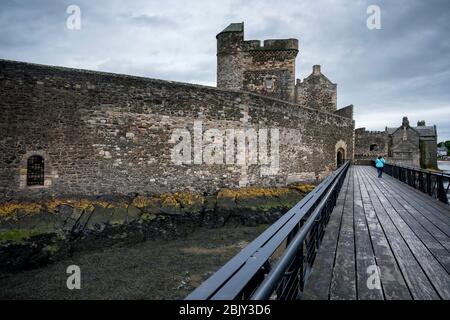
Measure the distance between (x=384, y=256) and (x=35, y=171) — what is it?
11.0 m

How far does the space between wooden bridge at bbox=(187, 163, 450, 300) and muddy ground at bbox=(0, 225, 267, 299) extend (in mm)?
4572

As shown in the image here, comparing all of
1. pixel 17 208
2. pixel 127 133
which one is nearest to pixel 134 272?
pixel 17 208

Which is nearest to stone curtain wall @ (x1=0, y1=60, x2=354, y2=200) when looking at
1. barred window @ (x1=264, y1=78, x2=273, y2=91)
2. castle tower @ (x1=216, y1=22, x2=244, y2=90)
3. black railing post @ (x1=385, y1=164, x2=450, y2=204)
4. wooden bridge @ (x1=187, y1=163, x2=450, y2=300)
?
barred window @ (x1=264, y1=78, x2=273, y2=91)

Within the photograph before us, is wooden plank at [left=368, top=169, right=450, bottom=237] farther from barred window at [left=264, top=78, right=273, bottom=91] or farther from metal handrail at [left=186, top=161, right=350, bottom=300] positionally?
barred window at [left=264, top=78, right=273, bottom=91]

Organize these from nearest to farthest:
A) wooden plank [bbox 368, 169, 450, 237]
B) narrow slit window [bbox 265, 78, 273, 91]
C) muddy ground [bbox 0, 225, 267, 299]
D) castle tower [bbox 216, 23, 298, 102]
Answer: wooden plank [bbox 368, 169, 450, 237], muddy ground [bbox 0, 225, 267, 299], castle tower [bbox 216, 23, 298, 102], narrow slit window [bbox 265, 78, 273, 91]

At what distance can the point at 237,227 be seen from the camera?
1199cm

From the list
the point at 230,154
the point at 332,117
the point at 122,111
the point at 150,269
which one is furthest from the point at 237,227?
the point at 332,117

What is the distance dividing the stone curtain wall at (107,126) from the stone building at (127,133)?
3 centimetres

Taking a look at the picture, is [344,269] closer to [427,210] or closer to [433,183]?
[427,210]

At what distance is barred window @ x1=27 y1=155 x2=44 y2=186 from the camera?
9.83m

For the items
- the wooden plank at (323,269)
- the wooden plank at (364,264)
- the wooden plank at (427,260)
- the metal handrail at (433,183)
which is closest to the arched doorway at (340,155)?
the metal handrail at (433,183)

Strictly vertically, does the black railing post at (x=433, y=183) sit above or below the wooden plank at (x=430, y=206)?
above

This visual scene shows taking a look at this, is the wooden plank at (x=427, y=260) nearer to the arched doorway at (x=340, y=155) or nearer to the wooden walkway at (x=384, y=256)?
the wooden walkway at (x=384, y=256)

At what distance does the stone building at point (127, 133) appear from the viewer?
9602mm
